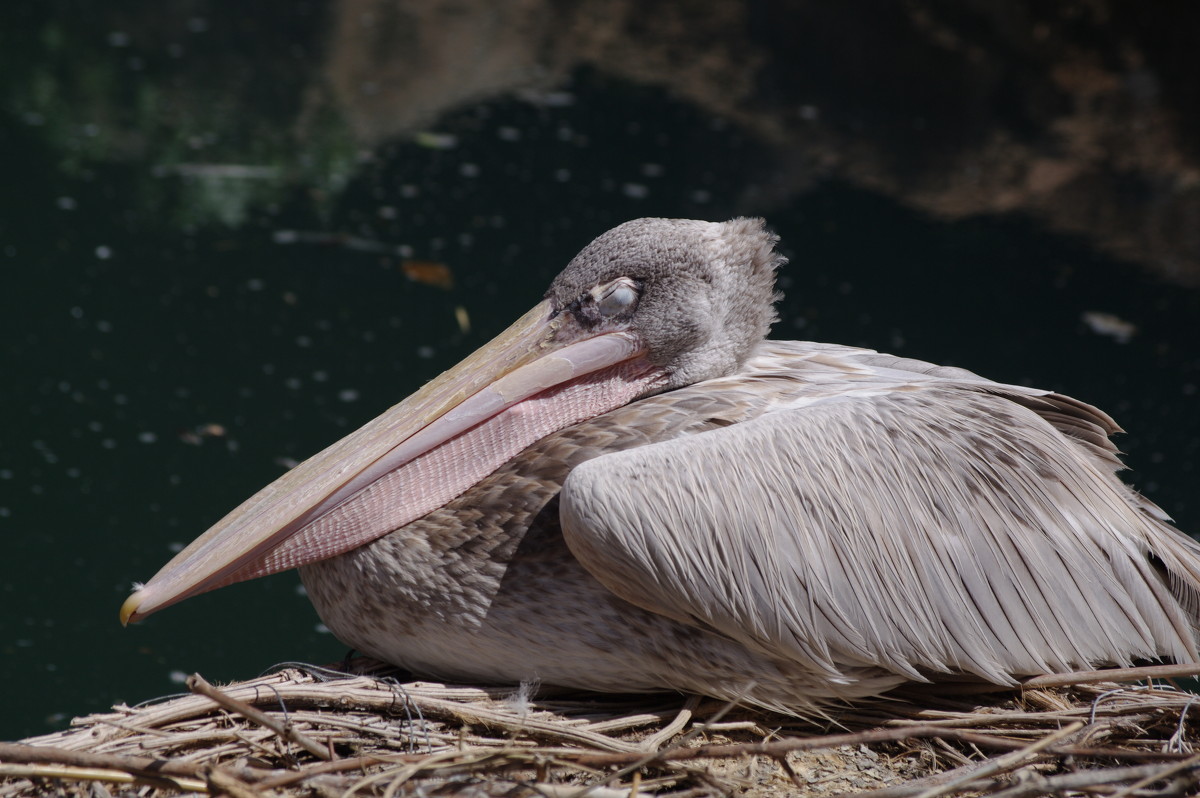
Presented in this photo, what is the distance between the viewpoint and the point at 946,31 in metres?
8.17

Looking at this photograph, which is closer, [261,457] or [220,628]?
[220,628]

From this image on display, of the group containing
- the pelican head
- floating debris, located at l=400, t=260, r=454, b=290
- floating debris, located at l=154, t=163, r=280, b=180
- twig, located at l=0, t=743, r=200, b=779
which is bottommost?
twig, located at l=0, t=743, r=200, b=779

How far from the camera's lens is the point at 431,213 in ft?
17.5

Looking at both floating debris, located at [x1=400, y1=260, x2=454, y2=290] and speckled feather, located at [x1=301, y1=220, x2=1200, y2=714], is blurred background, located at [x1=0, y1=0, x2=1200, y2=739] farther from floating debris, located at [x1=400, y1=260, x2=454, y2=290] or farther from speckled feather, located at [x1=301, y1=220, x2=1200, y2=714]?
speckled feather, located at [x1=301, y1=220, x2=1200, y2=714]

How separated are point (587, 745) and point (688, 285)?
37.1 inches

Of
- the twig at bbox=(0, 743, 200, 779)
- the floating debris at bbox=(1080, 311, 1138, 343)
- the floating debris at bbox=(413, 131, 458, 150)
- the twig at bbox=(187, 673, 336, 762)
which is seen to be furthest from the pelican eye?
the floating debris at bbox=(413, 131, 458, 150)

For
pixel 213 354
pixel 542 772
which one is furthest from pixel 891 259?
pixel 542 772

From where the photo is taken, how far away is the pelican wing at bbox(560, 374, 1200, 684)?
218 cm

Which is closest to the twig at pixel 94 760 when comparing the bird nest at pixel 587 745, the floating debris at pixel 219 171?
the bird nest at pixel 587 745

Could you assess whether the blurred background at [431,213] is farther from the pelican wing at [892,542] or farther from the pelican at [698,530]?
the pelican wing at [892,542]

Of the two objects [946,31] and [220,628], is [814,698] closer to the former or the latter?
[220,628]

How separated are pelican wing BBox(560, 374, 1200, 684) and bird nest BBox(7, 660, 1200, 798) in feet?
0.40

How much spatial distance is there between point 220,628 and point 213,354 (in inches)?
50.6

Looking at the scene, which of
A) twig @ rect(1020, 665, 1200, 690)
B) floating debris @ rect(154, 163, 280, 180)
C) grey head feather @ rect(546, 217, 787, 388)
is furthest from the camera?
floating debris @ rect(154, 163, 280, 180)
